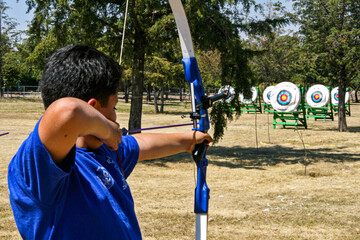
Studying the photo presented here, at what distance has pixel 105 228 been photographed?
1.10 metres

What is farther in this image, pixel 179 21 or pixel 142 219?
pixel 142 219

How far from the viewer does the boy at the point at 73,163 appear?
2.99 ft

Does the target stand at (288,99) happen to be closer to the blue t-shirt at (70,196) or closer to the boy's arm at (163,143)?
the boy's arm at (163,143)

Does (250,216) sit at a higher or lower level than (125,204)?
lower

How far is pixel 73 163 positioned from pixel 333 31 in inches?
477

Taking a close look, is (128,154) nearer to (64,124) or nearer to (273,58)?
(64,124)

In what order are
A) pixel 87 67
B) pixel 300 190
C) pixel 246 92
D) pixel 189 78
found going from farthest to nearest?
pixel 246 92, pixel 300 190, pixel 189 78, pixel 87 67

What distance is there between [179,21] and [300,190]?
380 cm

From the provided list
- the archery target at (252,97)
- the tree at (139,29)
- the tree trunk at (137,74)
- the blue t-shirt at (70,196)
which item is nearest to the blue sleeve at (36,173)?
the blue t-shirt at (70,196)

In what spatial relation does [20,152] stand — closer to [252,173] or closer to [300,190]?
[300,190]

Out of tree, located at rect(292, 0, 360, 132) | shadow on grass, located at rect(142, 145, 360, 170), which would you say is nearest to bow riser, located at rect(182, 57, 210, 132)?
shadow on grass, located at rect(142, 145, 360, 170)

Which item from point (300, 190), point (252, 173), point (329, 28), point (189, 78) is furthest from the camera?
point (329, 28)

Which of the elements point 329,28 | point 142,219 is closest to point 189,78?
point 142,219

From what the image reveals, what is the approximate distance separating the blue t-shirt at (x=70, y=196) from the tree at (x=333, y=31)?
11.6m
